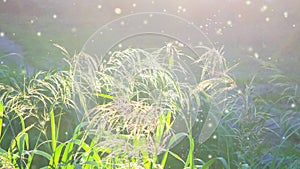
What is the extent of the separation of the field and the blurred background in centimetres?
3

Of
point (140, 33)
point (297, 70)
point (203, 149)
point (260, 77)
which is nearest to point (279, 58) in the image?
point (297, 70)

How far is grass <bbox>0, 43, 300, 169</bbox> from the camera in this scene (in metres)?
2.13

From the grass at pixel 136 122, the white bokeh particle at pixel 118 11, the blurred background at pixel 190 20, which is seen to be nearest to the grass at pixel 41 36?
the blurred background at pixel 190 20

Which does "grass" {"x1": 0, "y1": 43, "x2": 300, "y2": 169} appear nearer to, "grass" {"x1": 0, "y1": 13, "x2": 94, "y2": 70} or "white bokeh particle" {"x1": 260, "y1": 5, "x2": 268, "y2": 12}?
"grass" {"x1": 0, "y1": 13, "x2": 94, "y2": 70}

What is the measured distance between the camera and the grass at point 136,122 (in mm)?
2133

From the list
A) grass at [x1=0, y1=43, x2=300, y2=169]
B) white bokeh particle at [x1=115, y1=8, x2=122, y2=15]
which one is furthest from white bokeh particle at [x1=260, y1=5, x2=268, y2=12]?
grass at [x1=0, y1=43, x2=300, y2=169]

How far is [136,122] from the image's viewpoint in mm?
1961

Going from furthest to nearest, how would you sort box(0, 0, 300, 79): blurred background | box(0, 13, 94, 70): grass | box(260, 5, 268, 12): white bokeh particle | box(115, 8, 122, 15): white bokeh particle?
box(115, 8, 122, 15): white bokeh particle
box(260, 5, 268, 12): white bokeh particle
box(0, 0, 300, 79): blurred background
box(0, 13, 94, 70): grass

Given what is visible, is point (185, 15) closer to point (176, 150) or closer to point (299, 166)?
point (176, 150)

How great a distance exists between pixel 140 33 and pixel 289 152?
6.89 meters

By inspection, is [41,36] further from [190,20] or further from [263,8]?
[263,8]

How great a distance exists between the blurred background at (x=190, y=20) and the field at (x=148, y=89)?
1.0 inches

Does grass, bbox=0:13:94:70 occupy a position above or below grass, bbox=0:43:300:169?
below

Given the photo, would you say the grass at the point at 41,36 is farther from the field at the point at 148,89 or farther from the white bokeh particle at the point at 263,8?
the white bokeh particle at the point at 263,8
